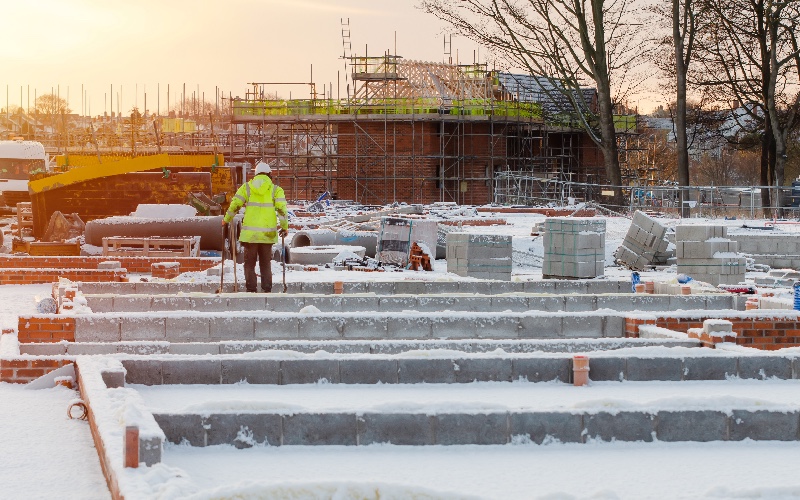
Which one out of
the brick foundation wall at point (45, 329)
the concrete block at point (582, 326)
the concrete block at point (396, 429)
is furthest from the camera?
the concrete block at point (582, 326)

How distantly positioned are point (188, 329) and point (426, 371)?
2.84m

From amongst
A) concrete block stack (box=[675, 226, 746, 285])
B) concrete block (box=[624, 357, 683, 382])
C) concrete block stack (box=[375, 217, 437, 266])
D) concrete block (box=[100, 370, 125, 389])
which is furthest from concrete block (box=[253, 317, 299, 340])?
concrete block stack (box=[375, 217, 437, 266])

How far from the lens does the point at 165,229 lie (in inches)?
747

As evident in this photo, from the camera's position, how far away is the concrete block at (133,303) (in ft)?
35.9

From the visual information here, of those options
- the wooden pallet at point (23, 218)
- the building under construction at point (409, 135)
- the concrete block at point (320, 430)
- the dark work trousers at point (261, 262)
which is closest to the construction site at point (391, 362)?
the concrete block at point (320, 430)

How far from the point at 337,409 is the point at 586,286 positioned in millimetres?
7412

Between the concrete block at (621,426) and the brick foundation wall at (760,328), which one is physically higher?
the brick foundation wall at (760,328)

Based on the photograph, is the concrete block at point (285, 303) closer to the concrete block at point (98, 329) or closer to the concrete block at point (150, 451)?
the concrete block at point (98, 329)

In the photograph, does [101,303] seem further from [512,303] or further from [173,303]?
[512,303]

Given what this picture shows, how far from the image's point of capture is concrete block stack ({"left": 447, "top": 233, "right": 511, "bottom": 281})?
16500 millimetres

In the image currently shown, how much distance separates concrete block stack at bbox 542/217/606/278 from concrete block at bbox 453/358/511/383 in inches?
356

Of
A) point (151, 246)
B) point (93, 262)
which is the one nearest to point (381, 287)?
point (93, 262)

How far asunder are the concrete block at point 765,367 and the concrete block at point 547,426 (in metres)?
2.21

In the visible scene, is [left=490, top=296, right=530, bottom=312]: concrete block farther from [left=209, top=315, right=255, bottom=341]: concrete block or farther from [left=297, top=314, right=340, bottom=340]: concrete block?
[left=209, top=315, right=255, bottom=341]: concrete block
